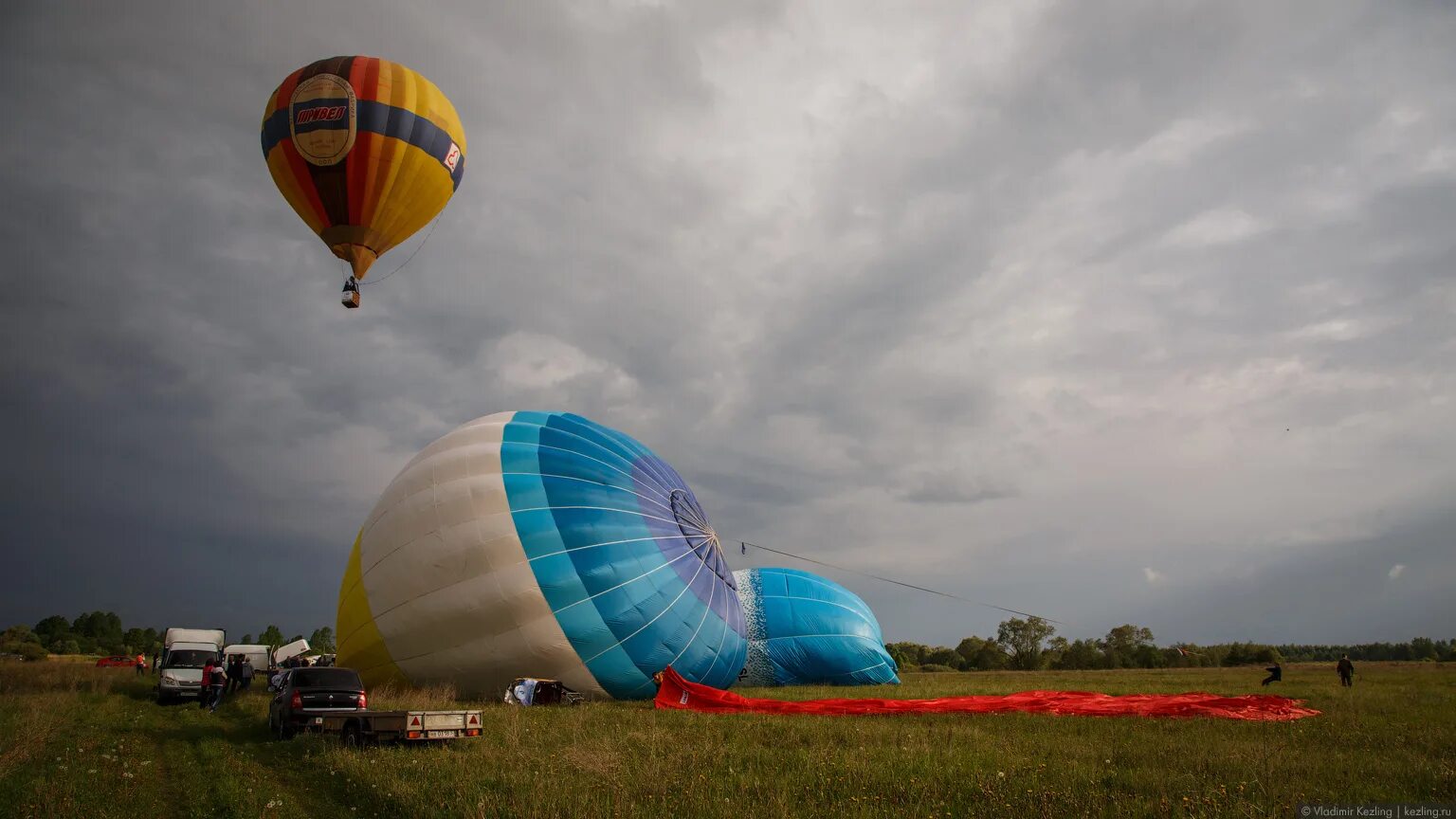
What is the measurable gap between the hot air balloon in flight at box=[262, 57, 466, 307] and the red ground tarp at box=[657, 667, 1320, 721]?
49.3ft

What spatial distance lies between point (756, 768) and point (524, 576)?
912cm

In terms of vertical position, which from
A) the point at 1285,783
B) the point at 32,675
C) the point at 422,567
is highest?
the point at 422,567

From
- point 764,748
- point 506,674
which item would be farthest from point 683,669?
point 764,748

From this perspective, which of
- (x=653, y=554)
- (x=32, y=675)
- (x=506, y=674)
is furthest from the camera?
(x=32, y=675)

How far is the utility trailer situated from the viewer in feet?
35.0

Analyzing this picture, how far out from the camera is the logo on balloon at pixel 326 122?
2002 cm

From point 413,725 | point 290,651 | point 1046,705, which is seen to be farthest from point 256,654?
point 1046,705

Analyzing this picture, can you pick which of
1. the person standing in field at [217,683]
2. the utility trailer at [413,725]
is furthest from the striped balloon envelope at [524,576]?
the utility trailer at [413,725]

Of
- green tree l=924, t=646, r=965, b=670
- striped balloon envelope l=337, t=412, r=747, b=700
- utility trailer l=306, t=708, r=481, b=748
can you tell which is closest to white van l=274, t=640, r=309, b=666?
striped balloon envelope l=337, t=412, r=747, b=700

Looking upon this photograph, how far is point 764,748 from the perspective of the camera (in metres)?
9.77

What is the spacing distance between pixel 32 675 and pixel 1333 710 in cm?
3407

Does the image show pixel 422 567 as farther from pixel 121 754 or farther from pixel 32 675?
pixel 32 675

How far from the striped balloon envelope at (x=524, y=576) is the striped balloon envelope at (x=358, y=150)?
23.0ft

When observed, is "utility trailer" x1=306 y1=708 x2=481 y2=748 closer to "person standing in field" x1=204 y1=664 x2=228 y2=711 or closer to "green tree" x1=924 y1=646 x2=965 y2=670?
"person standing in field" x1=204 y1=664 x2=228 y2=711
